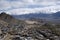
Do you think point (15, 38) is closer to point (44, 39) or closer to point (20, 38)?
point (20, 38)

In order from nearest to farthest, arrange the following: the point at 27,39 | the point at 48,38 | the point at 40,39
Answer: the point at 27,39 < the point at 40,39 < the point at 48,38

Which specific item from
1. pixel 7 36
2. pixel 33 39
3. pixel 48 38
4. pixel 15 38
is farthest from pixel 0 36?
pixel 48 38

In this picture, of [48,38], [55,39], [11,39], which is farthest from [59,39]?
[11,39]

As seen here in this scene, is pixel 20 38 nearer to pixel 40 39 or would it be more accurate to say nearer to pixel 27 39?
pixel 27 39

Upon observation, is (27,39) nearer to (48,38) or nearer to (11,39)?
(11,39)

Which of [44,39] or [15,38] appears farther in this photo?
[44,39]

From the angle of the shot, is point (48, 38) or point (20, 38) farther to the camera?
point (48, 38)

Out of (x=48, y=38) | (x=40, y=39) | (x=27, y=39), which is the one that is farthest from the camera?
(x=48, y=38)

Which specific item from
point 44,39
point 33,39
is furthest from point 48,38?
point 33,39
